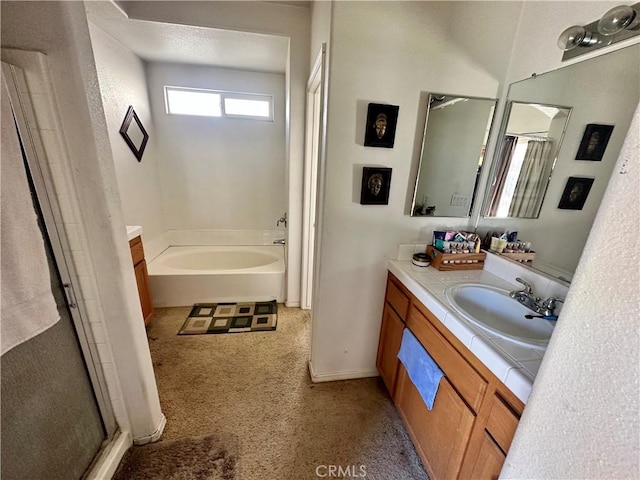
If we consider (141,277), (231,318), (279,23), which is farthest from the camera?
(231,318)

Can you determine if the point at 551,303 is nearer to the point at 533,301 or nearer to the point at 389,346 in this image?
the point at 533,301

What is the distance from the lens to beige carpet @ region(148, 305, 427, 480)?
1.33 metres

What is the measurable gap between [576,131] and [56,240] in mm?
2226

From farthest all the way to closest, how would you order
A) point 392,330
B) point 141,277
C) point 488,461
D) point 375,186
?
point 141,277, point 392,330, point 375,186, point 488,461

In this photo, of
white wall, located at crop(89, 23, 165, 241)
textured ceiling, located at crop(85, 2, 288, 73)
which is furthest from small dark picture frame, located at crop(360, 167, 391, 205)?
white wall, located at crop(89, 23, 165, 241)

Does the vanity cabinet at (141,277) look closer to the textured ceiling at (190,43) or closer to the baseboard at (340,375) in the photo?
the baseboard at (340,375)

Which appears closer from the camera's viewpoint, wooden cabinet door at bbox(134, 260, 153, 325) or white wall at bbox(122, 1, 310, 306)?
white wall at bbox(122, 1, 310, 306)

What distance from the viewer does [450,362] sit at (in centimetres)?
106

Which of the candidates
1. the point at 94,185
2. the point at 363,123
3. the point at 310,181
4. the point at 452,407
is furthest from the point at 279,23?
the point at 452,407

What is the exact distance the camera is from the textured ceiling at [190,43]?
1.91 meters

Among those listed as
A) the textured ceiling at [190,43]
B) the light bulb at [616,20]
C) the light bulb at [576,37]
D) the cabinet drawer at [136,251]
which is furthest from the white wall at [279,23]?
the light bulb at [616,20]

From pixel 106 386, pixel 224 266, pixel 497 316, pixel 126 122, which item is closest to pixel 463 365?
pixel 497 316

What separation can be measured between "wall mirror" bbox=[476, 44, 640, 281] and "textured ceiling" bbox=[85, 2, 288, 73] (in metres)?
1.89

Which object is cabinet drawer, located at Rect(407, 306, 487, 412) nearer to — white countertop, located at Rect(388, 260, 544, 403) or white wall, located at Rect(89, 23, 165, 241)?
white countertop, located at Rect(388, 260, 544, 403)
